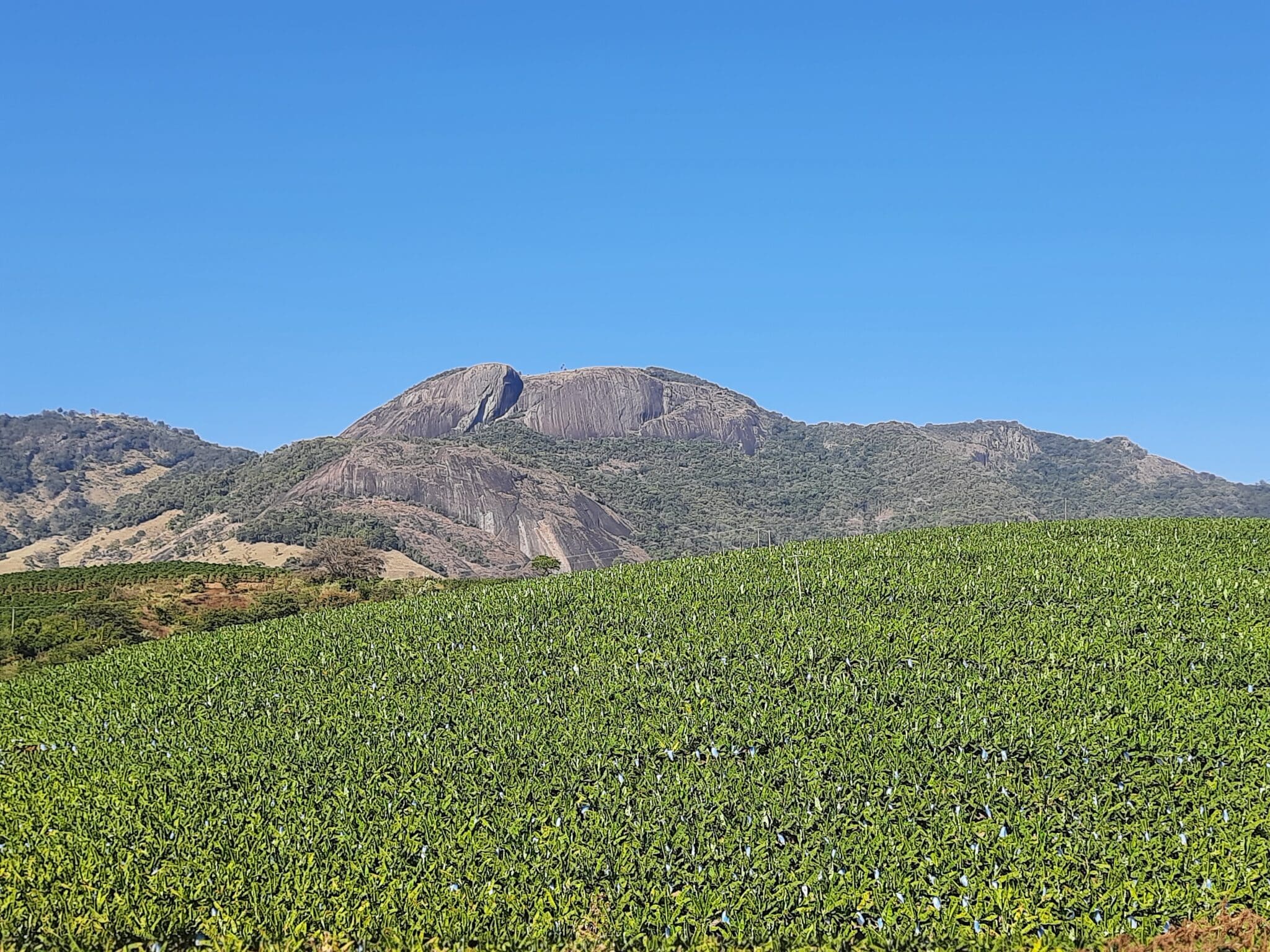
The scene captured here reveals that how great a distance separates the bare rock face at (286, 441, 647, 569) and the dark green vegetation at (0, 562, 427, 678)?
53154 millimetres

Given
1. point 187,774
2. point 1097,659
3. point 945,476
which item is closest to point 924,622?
point 1097,659

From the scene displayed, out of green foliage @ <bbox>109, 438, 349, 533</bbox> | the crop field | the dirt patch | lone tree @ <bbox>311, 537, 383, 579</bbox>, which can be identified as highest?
green foliage @ <bbox>109, 438, 349, 533</bbox>

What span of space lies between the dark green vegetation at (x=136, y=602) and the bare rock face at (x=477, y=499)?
2093 inches

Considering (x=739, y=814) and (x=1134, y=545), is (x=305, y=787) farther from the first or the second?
(x=1134, y=545)

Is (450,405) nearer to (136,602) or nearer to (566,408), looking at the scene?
(566,408)

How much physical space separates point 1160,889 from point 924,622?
416 centimetres

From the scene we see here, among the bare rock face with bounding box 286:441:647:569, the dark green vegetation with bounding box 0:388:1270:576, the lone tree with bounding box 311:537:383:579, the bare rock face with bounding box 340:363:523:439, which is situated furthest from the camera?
the bare rock face with bounding box 340:363:523:439

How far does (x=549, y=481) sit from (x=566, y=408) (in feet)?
196

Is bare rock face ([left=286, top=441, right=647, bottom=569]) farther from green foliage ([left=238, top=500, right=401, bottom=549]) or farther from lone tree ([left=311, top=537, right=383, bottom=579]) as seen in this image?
lone tree ([left=311, top=537, right=383, bottom=579])

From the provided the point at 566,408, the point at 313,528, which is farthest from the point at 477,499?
the point at 566,408

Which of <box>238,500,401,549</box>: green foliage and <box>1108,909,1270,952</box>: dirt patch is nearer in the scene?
<box>1108,909,1270,952</box>: dirt patch

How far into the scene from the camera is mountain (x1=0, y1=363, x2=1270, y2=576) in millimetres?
80000

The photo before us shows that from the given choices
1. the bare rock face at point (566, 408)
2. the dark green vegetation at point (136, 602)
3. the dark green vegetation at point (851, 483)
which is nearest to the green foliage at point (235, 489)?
the dark green vegetation at point (851, 483)

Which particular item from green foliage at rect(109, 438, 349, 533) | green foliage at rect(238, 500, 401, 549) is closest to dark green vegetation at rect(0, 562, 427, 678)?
green foliage at rect(238, 500, 401, 549)
